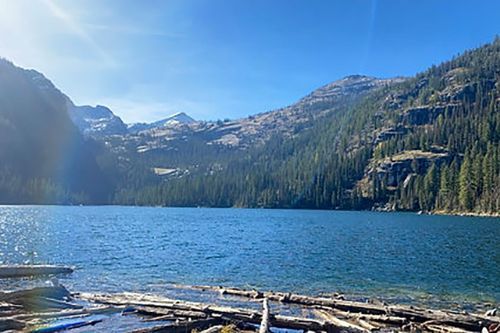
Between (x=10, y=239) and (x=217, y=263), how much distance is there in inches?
1742

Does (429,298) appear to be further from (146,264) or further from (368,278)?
(146,264)

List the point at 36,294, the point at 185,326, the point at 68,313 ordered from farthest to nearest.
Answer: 1. the point at 36,294
2. the point at 68,313
3. the point at 185,326

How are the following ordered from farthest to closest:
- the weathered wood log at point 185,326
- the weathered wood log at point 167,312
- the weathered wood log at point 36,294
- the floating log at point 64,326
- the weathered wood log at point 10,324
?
1. the weathered wood log at point 36,294
2. the weathered wood log at point 167,312
3. the floating log at point 64,326
4. the weathered wood log at point 185,326
5. the weathered wood log at point 10,324

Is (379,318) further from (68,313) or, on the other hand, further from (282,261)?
(282,261)

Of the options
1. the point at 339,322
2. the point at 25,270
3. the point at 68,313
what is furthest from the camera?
the point at 25,270

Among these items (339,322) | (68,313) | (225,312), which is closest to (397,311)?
(339,322)

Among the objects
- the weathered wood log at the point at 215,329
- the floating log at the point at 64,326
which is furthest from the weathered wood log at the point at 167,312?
the floating log at the point at 64,326

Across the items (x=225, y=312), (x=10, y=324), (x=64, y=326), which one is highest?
(x=225, y=312)

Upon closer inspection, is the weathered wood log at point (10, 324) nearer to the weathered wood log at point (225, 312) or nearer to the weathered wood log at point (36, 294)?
the weathered wood log at point (36, 294)

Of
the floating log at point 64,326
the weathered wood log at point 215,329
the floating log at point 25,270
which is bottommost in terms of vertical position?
the floating log at point 25,270

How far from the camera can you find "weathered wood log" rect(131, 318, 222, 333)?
23.7 metres

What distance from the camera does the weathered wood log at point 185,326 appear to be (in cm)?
2370

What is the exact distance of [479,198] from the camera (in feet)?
623

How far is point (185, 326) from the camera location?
24906 mm
